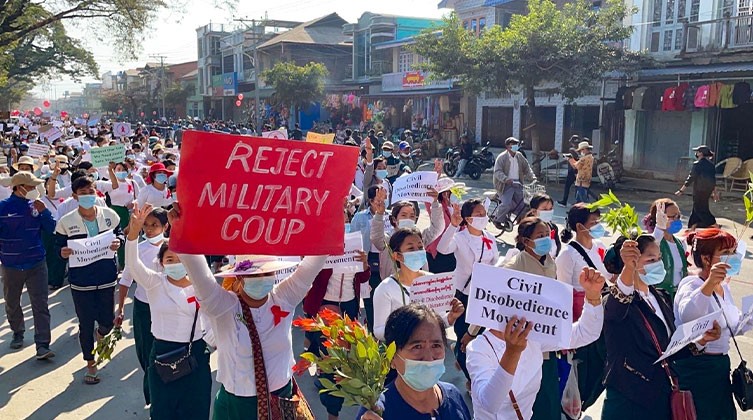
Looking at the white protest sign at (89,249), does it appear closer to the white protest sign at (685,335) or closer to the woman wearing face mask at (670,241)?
the white protest sign at (685,335)

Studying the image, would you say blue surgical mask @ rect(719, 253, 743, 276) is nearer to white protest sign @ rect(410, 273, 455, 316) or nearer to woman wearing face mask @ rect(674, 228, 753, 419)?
woman wearing face mask @ rect(674, 228, 753, 419)

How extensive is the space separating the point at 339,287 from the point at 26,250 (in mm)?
3131

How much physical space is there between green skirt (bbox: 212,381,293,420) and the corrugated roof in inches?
1641

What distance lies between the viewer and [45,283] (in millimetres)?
6344

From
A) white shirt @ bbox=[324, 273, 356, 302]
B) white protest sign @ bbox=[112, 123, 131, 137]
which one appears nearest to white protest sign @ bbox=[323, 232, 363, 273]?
white shirt @ bbox=[324, 273, 356, 302]

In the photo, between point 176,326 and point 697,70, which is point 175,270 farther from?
point 697,70

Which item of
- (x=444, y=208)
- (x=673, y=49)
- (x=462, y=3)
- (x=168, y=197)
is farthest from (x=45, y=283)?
(x=462, y=3)

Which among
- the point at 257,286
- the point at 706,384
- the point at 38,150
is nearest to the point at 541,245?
the point at 706,384

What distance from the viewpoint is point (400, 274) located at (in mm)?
4191

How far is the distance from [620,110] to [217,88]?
42.1 meters

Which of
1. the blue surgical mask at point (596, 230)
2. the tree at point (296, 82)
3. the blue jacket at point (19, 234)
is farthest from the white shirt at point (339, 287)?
the tree at point (296, 82)

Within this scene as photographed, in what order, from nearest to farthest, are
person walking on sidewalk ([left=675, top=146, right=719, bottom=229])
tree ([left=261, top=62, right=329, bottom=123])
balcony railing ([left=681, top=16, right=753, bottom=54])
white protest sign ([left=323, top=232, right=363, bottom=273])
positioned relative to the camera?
white protest sign ([left=323, top=232, right=363, bottom=273]), person walking on sidewalk ([left=675, top=146, right=719, bottom=229]), balcony railing ([left=681, top=16, right=753, bottom=54]), tree ([left=261, top=62, right=329, bottom=123])

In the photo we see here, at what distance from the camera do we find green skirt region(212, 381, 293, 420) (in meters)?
3.12

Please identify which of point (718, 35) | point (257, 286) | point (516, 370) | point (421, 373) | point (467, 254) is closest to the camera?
point (421, 373)
